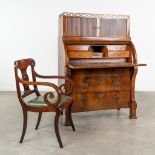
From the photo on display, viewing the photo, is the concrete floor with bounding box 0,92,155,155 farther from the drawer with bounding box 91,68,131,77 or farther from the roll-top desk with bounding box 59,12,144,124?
the drawer with bounding box 91,68,131,77

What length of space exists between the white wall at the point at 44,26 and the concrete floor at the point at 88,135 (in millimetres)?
1507

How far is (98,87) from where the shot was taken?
11.7 feet

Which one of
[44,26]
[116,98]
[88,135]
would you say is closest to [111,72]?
[116,98]

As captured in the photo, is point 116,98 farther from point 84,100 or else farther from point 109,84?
point 84,100

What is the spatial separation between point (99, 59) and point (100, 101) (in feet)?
1.90

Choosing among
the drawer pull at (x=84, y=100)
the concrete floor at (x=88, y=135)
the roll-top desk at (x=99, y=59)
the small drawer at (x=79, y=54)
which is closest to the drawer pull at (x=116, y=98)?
the roll-top desk at (x=99, y=59)

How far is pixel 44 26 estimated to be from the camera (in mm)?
5281

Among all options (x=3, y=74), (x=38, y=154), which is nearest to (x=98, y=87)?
(x=38, y=154)

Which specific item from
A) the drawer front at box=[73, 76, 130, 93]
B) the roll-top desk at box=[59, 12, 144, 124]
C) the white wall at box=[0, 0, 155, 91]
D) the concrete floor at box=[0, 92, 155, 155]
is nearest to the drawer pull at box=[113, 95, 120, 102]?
the roll-top desk at box=[59, 12, 144, 124]

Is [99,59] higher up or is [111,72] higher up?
[99,59]

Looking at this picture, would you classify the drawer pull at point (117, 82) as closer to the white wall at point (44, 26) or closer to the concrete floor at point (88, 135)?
the concrete floor at point (88, 135)

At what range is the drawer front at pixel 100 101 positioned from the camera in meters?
3.50

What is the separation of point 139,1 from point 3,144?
390 centimetres

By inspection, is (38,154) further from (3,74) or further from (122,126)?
(3,74)
